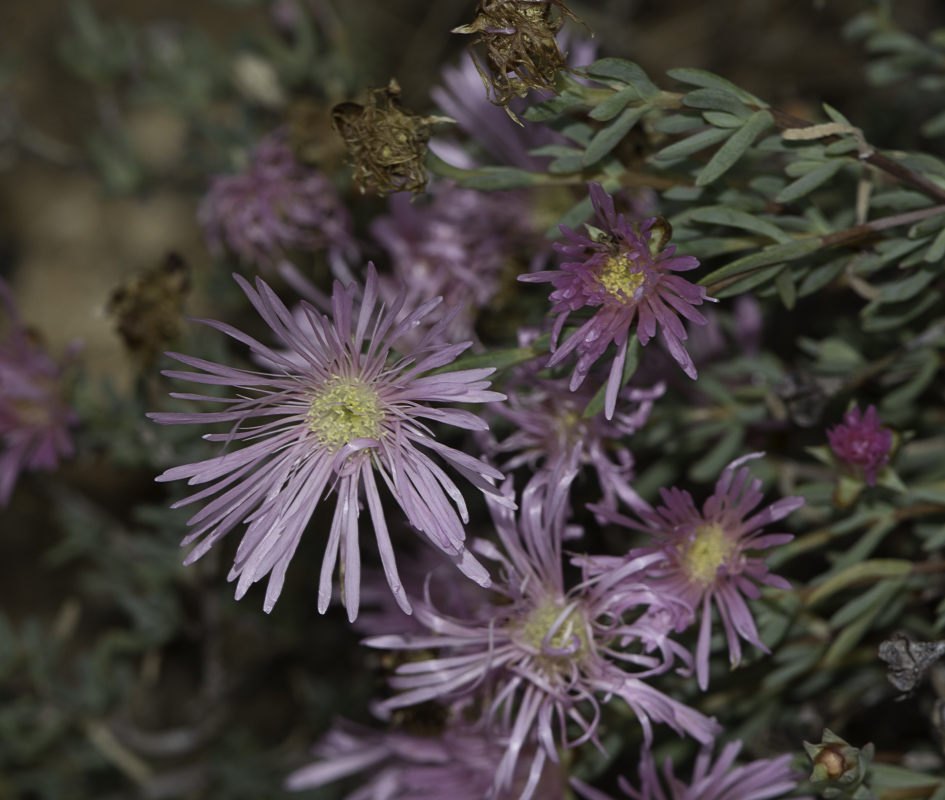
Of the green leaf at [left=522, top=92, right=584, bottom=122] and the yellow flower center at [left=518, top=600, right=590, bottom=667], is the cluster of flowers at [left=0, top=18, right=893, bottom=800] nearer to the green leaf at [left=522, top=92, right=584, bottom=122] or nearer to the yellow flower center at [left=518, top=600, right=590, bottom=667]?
the yellow flower center at [left=518, top=600, right=590, bottom=667]

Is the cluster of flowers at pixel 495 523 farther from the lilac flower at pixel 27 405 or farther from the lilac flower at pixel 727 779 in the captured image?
the lilac flower at pixel 27 405

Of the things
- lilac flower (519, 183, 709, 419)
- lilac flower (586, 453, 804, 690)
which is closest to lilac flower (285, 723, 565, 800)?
lilac flower (586, 453, 804, 690)

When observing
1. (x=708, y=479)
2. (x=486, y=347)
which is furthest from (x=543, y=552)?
(x=486, y=347)

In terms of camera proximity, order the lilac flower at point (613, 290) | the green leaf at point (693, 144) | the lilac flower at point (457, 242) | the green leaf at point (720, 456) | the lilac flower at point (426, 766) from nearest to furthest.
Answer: the lilac flower at point (613, 290)
the green leaf at point (693, 144)
the lilac flower at point (426, 766)
the green leaf at point (720, 456)
the lilac flower at point (457, 242)

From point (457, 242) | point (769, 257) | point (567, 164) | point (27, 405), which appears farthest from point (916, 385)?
point (27, 405)

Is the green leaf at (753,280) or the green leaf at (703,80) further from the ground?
the green leaf at (703,80)

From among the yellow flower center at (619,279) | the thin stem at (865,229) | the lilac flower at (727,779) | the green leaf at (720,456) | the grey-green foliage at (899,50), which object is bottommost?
the lilac flower at (727,779)

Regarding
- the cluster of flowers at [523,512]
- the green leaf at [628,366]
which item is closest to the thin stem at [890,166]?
the cluster of flowers at [523,512]

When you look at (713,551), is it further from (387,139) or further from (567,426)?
(387,139)
